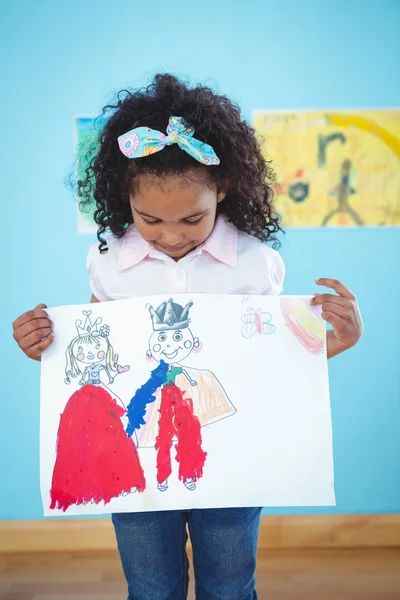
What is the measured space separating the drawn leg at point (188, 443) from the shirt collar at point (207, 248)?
23cm

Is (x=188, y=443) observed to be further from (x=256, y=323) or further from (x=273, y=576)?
(x=273, y=576)

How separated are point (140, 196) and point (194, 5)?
3.74 feet

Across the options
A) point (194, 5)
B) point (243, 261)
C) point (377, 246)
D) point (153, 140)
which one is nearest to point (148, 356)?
point (243, 261)

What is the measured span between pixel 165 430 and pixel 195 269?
28cm

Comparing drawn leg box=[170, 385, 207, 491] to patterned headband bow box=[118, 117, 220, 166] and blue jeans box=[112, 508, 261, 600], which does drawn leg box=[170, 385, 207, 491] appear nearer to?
blue jeans box=[112, 508, 261, 600]

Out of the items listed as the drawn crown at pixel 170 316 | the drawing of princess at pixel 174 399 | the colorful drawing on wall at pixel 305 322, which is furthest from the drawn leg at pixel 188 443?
the colorful drawing on wall at pixel 305 322

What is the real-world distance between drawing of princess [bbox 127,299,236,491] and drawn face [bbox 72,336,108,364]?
8 cm

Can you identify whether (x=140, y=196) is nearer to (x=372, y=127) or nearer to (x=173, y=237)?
(x=173, y=237)

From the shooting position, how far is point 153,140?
100cm

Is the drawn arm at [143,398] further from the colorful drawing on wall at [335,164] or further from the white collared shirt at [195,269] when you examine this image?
the colorful drawing on wall at [335,164]

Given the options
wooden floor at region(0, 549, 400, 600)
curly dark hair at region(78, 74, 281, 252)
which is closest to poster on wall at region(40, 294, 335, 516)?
curly dark hair at region(78, 74, 281, 252)

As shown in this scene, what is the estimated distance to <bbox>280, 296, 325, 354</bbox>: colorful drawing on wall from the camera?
1069 mm

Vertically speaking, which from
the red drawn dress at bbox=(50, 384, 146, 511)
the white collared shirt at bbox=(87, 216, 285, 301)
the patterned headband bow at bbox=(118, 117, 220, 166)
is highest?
the patterned headband bow at bbox=(118, 117, 220, 166)

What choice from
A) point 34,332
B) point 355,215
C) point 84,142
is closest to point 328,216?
point 355,215
